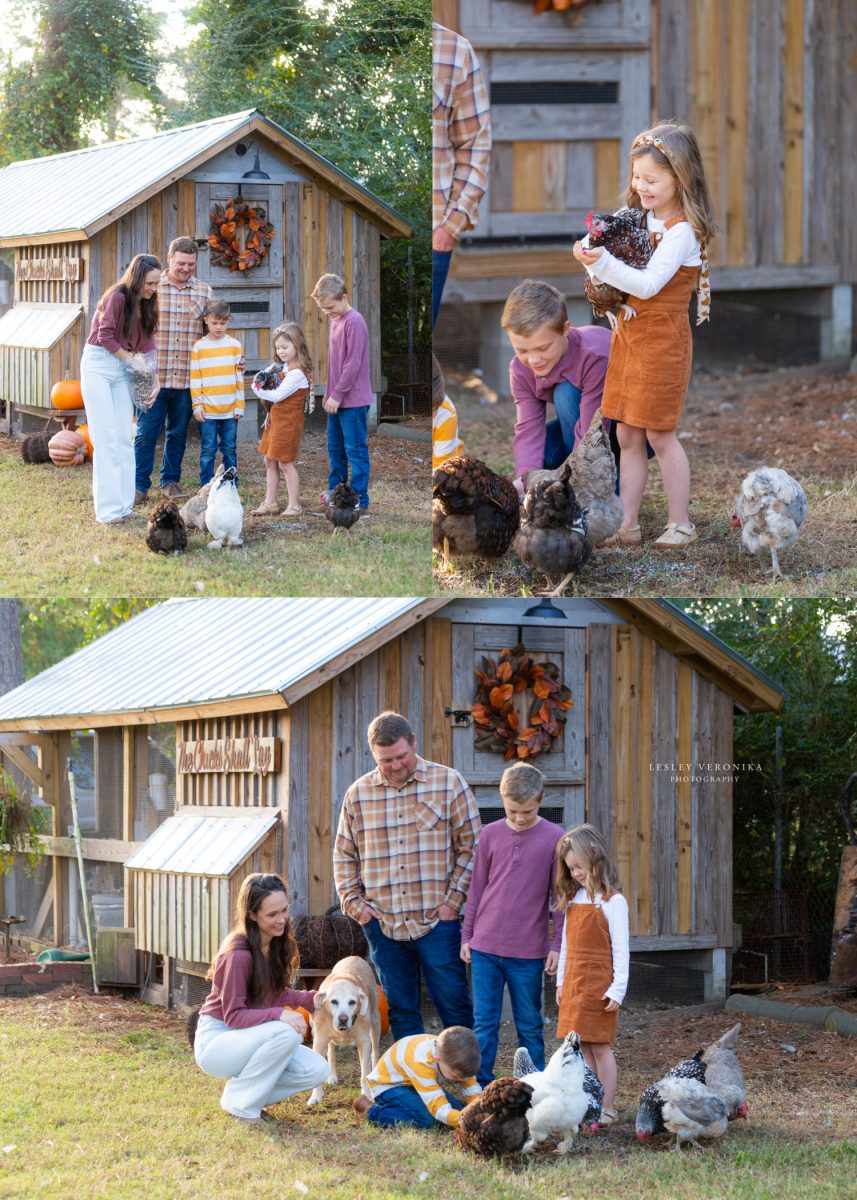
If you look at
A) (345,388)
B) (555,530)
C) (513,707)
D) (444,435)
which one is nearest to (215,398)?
(345,388)

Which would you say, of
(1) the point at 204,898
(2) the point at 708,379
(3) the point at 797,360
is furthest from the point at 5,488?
(3) the point at 797,360

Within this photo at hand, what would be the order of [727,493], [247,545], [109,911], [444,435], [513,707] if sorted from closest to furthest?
[247,545]
[444,435]
[727,493]
[513,707]
[109,911]

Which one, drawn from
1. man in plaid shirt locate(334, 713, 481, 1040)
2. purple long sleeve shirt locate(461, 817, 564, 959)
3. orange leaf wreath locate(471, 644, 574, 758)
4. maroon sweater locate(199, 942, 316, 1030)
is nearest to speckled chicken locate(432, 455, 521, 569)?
man in plaid shirt locate(334, 713, 481, 1040)

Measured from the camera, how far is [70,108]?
5.76 meters

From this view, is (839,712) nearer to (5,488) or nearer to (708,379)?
(708,379)

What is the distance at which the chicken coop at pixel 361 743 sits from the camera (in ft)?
28.1

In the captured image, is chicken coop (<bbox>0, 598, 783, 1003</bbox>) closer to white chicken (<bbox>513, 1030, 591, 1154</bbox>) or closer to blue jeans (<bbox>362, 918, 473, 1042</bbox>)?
blue jeans (<bbox>362, 918, 473, 1042</bbox>)

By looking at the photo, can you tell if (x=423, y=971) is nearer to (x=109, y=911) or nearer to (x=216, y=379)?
(x=216, y=379)

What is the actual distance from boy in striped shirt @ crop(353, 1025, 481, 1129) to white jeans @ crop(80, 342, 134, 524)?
2522mm

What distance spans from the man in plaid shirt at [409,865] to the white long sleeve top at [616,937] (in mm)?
523

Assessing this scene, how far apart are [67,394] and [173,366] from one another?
17.8 inches

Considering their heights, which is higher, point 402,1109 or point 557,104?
point 557,104

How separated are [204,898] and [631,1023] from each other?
298cm

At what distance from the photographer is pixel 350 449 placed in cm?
562
